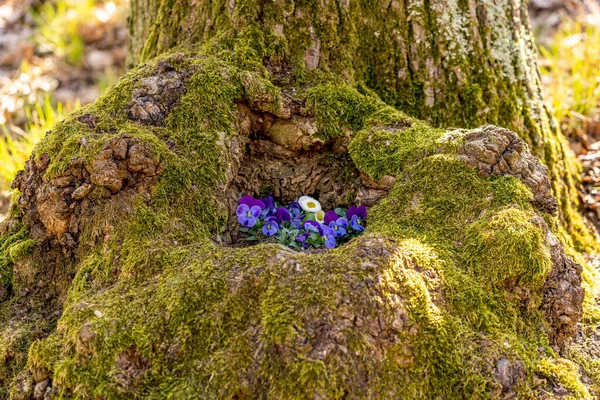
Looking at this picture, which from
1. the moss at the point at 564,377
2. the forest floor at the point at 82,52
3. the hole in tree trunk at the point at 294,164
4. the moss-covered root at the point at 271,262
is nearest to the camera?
the moss-covered root at the point at 271,262

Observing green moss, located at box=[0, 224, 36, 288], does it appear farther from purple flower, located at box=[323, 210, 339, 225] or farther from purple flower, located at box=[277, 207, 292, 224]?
purple flower, located at box=[323, 210, 339, 225]

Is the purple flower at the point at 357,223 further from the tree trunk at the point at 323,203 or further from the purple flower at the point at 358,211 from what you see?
the tree trunk at the point at 323,203

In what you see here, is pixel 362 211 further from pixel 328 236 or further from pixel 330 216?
pixel 328 236

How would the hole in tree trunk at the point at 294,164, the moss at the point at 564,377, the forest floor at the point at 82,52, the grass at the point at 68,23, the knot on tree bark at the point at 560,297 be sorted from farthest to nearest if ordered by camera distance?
1. the grass at the point at 68,23
2. the forest floor at the point at 82,52
3. the hole in tree trunk at the point at 294,164
4. the knot on tree bark at the point at 560,297
5. the moss at the point at 564,377

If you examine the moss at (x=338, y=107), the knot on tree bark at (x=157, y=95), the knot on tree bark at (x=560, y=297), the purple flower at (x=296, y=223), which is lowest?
the knot on tree bark at (x=560, y=297)

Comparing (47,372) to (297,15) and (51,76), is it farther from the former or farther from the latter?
(51,76)

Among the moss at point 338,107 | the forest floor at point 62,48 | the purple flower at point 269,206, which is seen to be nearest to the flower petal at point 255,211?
the purple flower at point 269,206
